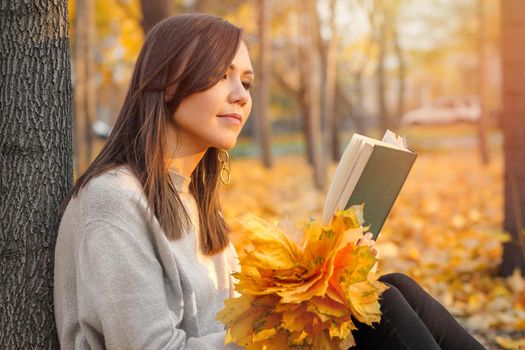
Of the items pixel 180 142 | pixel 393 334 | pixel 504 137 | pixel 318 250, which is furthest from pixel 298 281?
pixel 504 137

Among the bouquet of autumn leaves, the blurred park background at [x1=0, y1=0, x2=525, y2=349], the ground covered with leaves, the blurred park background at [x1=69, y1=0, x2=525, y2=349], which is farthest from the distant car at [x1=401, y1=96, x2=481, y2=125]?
the bouquet of autumn leaves

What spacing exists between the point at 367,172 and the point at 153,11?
509cm

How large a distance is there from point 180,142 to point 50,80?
501 mm

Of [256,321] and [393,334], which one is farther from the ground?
[256,321]

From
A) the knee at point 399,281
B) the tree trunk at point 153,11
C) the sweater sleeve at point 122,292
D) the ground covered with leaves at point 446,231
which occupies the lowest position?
the ground covered with leaves at point 446,231

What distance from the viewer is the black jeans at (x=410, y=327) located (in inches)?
83.7

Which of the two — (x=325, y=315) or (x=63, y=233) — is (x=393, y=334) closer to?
(x=325, y=315)

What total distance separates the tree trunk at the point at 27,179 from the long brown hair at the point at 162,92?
0.18 metres

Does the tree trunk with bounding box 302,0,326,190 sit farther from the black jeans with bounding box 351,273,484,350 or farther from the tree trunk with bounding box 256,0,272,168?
the black jeans with bounding box 351,273,484,350

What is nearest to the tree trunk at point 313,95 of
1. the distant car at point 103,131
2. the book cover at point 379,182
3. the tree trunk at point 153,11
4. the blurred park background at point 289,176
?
the blurred park background at point 289,176

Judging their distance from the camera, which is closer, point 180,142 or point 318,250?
point 318,250

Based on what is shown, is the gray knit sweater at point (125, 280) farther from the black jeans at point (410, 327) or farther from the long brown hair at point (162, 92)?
the black jeans at point (410, 327)

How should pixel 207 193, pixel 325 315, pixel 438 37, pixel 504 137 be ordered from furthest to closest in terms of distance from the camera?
pixel 438 37 < pixel 504 137 < pixel 207 193 < pixel 325 315

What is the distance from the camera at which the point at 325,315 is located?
174 centimetres
